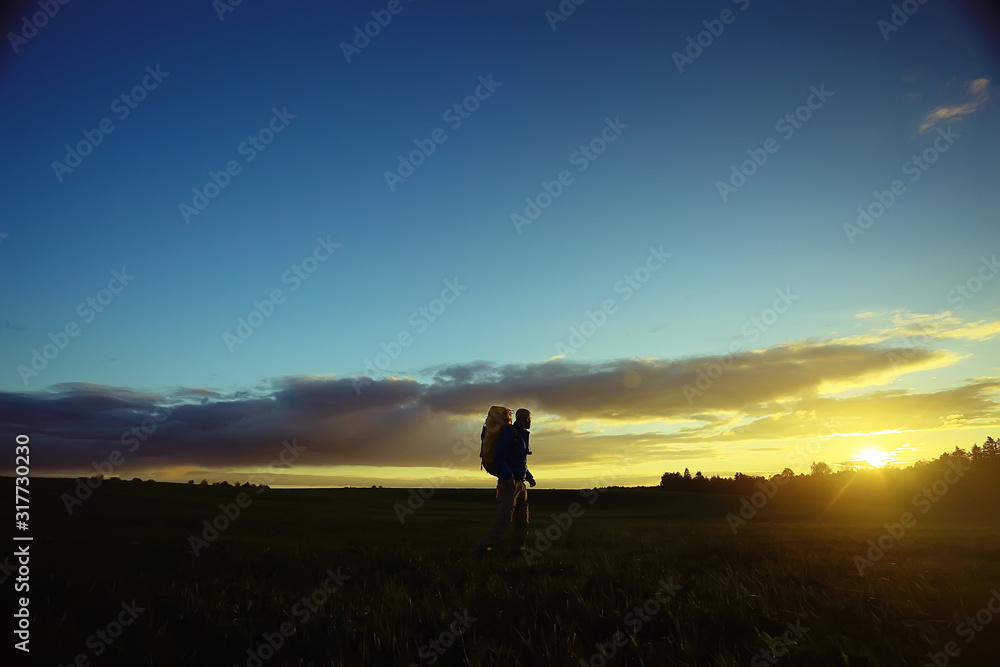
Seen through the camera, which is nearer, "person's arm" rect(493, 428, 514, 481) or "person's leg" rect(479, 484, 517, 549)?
"person's leg" rect(479, 484, 517, 549)

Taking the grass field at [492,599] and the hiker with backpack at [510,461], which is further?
the hiker with backpack at [510,461]

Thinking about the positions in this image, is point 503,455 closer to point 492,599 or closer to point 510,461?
point 510,461

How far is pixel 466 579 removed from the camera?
9.16 meters

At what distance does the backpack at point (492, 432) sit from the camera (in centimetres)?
1359

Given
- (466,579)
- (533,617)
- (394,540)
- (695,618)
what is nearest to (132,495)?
(394,540)

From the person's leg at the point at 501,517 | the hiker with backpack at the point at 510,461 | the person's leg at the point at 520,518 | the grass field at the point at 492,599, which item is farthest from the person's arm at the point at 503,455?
the grass field at the point at 492,599

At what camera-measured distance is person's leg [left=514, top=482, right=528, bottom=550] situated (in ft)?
42.7

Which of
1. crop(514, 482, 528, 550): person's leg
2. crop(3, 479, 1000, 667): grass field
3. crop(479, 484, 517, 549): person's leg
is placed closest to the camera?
crop(3, 479, 1000, 667): grass field

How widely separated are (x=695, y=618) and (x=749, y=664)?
3.56 ft

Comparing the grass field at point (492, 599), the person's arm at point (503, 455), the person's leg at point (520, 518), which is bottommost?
the grass field at point (492, 599)

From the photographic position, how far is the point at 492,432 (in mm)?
13617

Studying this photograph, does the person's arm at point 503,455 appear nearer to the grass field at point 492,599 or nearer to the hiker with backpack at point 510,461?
the hiker with backpack at point 510,461

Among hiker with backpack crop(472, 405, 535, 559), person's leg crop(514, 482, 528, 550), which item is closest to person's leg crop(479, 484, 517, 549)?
hiker with backpack crop(472, 405, 535, 559)

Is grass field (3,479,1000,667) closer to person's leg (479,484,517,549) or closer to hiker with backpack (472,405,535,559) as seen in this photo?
person's leg (479,484,517,549)
